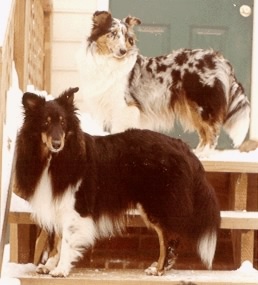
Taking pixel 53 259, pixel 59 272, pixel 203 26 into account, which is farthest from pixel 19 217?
pixel 203 26

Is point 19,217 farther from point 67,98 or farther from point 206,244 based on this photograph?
point 206,244

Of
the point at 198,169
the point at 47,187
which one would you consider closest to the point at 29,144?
the point at 47,187

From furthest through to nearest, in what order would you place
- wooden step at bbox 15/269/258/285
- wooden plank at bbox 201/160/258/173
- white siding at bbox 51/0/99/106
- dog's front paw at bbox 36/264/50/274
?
white siding at bbox 51/0/99/106 < wooden plank at bbox 201/160/258/173 < dog's front paw at bbox 36/264/50/274 < wooden step at bbox 15/269/258/285

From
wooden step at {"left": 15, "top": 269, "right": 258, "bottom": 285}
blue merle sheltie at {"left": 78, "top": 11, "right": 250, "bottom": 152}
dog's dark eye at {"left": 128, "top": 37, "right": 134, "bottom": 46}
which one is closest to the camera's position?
wooden step at {"left": 15, "top": 269, "right": 258, "bottom": 285}

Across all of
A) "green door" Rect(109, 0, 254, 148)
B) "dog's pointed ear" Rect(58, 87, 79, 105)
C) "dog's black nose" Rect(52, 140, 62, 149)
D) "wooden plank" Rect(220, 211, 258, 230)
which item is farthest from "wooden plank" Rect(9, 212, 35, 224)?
"green door" Rect(109, 0, 254, 148)

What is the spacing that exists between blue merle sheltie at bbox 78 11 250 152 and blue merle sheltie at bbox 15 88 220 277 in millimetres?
1014

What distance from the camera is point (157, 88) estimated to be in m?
4.73

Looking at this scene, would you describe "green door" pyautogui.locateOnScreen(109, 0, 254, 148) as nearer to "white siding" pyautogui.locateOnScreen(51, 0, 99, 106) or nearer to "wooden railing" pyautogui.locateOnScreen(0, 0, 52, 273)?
"white siding" pyautogui.locateOnScreen(51, 0, 99, 106)

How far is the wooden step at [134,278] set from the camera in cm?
331

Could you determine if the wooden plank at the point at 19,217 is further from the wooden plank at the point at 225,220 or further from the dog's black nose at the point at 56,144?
the dog's black nose at the point at 56,144

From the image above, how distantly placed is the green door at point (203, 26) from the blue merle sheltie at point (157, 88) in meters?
1.32

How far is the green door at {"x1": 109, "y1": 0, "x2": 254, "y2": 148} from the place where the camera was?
20.0 ft

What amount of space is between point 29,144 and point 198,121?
1.51 m

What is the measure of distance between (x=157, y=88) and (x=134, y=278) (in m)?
1.63
